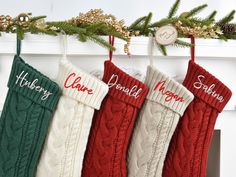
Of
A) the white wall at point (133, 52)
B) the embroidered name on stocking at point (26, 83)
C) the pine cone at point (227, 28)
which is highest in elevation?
the pine cone at point (227, 28)

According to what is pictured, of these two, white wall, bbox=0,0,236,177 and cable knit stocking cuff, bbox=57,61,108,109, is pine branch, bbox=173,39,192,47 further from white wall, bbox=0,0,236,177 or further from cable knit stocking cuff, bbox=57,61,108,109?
cable knit stocking cuff, bbox=57,61,108,109

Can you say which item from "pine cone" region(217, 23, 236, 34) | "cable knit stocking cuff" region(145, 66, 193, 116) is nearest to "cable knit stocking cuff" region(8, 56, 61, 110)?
"cable knit stocking cuff" region(145, 66, 193, 116)

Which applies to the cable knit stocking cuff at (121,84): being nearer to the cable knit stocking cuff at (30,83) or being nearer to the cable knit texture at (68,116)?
the cable knit texture at (68,116)

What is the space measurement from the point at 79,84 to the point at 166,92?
0.92ft

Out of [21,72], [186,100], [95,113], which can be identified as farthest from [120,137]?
[21,72]

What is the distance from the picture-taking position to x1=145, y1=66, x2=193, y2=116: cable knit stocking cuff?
4.07 ft

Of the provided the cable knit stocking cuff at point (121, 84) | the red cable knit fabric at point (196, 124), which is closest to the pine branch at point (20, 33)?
the cable knit stocking cuff at point (121, 84)

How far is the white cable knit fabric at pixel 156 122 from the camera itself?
1.25 meters

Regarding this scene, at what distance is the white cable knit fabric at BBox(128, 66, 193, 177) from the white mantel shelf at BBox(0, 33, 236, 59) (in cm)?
9

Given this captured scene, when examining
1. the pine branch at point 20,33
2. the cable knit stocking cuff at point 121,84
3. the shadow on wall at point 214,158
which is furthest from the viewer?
the shadow on wall at point 214,158

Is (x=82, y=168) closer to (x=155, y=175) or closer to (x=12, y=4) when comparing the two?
(x=155, y=175)

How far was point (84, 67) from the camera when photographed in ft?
4.04

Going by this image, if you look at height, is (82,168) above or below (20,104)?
below

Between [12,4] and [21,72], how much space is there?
586 millimetres
